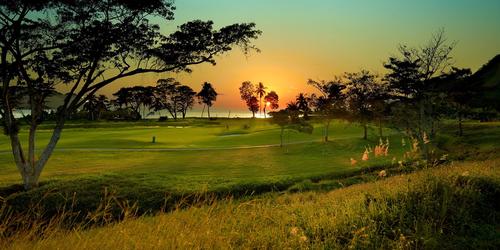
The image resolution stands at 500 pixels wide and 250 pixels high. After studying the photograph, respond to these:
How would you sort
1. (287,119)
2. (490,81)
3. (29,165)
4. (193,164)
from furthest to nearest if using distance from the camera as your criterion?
1. (490,81)
2. (287,119)
3. (193,164)
4. (29,165)

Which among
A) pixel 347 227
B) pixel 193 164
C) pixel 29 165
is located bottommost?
pixel 193 164

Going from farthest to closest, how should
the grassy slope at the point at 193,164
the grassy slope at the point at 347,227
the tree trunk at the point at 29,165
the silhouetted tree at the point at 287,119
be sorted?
the silhouetted tree at the point at 287,119 < the grassy slope at the point at 193,164 < the tree trunk at the point at 29,165 < the grassy slope at the point at 347,227

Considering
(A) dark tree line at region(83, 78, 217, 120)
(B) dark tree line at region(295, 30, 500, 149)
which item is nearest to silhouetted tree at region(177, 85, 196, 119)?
(A) dark tree line at region(83, 78, 217, 120)

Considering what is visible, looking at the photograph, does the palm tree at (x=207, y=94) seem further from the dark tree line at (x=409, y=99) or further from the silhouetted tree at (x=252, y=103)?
the dark tree line at (x=409, y=99)

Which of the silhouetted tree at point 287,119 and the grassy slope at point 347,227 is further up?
the silhouetted tree at point 287,119

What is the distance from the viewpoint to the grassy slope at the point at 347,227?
588 cm

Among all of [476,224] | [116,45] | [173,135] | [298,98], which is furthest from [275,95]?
[476,224]

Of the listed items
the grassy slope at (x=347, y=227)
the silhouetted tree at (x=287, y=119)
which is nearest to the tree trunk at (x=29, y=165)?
the grassy slope at (x=347, y=227)

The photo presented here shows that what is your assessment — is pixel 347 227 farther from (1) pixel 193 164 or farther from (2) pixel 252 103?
(2) pixel 252 103

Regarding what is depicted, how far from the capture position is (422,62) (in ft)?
121

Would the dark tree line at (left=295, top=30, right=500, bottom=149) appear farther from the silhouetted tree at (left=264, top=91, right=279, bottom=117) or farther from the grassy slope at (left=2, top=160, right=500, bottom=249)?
the silhouetted tree at (left=264, top=91, right=279, bottom=117)

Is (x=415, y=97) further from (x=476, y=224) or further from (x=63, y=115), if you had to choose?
(x=476, y=224)

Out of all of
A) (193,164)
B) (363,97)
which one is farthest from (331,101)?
(193,164)

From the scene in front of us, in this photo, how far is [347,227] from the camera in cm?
686
